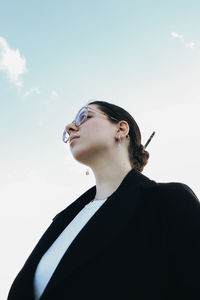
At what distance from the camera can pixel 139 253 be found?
5.94 ft

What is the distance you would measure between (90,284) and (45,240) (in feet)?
3.48

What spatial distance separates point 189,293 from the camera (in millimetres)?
1544

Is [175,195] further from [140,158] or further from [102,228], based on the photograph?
[140,158]

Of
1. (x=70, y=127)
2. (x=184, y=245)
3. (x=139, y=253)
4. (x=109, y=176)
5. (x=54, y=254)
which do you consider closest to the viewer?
(x=184, y=245)

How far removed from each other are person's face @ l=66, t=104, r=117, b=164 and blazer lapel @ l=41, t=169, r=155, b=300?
53cm

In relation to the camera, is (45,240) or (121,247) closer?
(121,247)

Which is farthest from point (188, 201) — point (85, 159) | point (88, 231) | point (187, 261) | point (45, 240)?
point (45, 240)

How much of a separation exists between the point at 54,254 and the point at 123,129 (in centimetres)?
164

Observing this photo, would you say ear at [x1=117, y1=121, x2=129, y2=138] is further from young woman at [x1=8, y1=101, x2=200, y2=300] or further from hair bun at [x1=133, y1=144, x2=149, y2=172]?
young woman at [x1=8, y1=101, x2=200, y2=300]

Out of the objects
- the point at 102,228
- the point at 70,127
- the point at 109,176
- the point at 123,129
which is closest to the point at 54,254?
the point at 102,228

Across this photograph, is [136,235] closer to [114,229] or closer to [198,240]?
[114,229]

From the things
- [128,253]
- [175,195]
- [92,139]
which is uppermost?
[92,139]

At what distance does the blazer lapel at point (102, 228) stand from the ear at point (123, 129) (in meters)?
0.75

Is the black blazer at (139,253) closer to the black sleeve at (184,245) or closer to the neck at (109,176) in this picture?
the black sleeve at (184,245)
